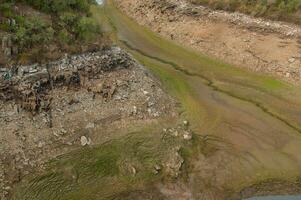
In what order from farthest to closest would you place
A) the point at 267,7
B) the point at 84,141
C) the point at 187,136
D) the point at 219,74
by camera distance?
the point at 267,7
the point at 219,74
the point at 187,136
the point at 84,141

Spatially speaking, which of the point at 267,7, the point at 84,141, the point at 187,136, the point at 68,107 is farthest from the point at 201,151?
the point at 267,7

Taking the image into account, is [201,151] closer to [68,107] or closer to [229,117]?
[229,117]

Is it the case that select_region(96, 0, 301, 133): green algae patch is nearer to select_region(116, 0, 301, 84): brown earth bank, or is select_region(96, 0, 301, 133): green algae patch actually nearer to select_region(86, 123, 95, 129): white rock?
select_region(116, 0, 301, 84): brown earth bank

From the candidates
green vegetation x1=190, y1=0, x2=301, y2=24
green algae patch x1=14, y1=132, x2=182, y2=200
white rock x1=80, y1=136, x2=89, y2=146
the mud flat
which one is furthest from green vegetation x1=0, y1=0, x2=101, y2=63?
green vegetation x1=190, y1=0, x2=301, y2=24

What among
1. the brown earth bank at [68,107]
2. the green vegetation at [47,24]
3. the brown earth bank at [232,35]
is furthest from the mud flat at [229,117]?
the green vegetation at [47,24]

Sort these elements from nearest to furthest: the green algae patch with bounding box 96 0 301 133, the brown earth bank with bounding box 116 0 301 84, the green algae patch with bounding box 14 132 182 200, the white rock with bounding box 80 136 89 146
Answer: the green algae patch with bounding box 14 132 182 200
the white rock with bounding box 80 136 89 146
the green algae patch with bounding box 96 0 301 133
the brown earth bank with bounding box 116 0 301 84

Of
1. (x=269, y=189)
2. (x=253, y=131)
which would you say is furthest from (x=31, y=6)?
(x=269, y=189)
